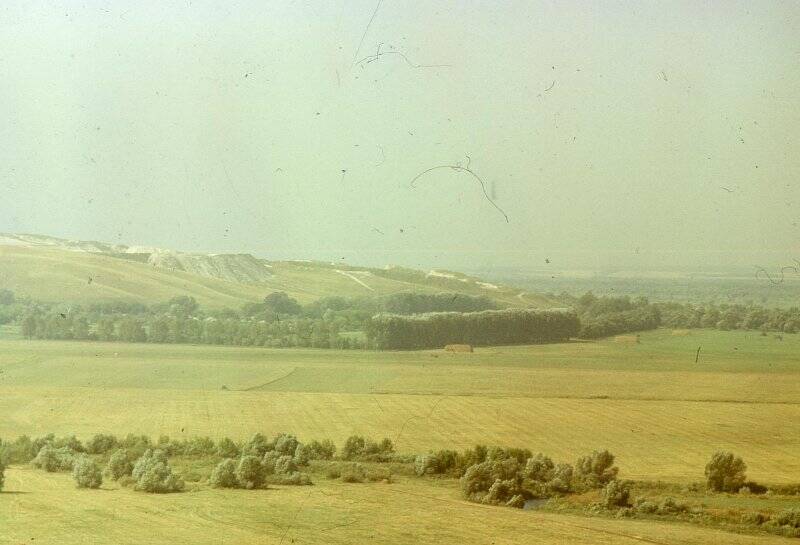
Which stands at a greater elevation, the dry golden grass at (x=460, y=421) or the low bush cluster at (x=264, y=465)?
the dry golden grass at (x=460, y=421)

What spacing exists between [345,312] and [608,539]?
7831 mm

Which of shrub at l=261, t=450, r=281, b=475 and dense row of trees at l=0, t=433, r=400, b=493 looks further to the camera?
shrub at l=261, t=450, r=281, b=475

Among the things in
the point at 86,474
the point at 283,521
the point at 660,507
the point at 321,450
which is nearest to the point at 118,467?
the point at 86,474

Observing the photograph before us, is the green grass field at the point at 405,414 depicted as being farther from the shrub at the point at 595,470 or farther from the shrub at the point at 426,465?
the shrub at the point at 595,470

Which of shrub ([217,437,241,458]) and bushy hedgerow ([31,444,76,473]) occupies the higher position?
shrub ([217,437,241,458])

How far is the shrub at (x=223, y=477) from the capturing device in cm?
1048

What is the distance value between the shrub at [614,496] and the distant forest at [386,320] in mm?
5360

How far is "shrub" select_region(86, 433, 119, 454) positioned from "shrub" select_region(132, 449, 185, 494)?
135 centimetres

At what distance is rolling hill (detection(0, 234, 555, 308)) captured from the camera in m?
15.0

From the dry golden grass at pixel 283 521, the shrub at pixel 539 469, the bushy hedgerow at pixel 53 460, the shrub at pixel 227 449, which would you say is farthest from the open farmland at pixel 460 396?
the dry golden grass at pixel 283 521

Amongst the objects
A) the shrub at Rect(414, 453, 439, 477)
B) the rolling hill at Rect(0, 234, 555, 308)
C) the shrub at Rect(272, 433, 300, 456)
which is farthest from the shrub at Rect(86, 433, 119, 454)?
the rolling hill at Rect(0, 234, 555, 308)

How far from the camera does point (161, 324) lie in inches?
620

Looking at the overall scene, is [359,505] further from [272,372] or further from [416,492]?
[272,372]

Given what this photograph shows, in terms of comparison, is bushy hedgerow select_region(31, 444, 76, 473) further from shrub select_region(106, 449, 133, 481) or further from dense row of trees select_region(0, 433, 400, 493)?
shrub select_region(106, 449, 133, 481)
